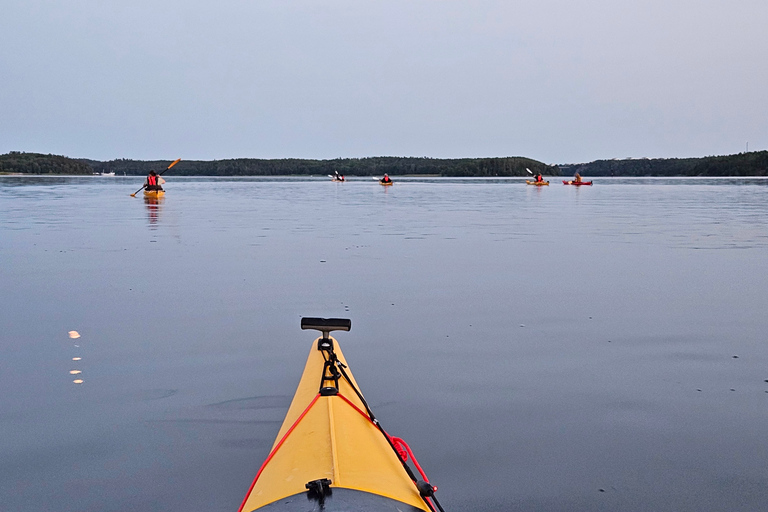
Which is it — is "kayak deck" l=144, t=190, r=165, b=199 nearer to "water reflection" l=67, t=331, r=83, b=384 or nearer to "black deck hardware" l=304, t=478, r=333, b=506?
"water reflection" l=67, t=331, r=83, b=384

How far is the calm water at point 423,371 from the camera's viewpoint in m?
3.45

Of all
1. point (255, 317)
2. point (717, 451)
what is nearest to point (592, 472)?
point (717, 451)

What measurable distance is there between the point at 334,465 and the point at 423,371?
Result: 2.63m

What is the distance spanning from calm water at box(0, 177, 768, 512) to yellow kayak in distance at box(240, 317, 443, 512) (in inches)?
21.5

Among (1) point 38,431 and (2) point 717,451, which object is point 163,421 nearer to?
(1) point 38,431

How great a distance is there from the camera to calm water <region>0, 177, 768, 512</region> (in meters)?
3.45

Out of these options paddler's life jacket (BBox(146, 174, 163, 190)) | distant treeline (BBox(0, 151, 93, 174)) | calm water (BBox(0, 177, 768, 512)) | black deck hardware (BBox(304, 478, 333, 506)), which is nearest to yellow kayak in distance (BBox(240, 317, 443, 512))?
black deck hardware (BBox(304, 478, 333, 506))

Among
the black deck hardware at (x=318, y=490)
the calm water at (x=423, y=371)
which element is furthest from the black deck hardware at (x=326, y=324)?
the black deck hardware at (x=318, y=490)

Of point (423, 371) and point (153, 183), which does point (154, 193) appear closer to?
point (153, 183)

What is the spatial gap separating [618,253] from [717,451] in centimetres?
804

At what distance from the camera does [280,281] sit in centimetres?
888

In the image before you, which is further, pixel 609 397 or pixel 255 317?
pixel 255 317

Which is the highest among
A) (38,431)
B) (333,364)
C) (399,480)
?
(333,364)

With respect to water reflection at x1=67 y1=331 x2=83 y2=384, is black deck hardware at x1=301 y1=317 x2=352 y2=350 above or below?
above
